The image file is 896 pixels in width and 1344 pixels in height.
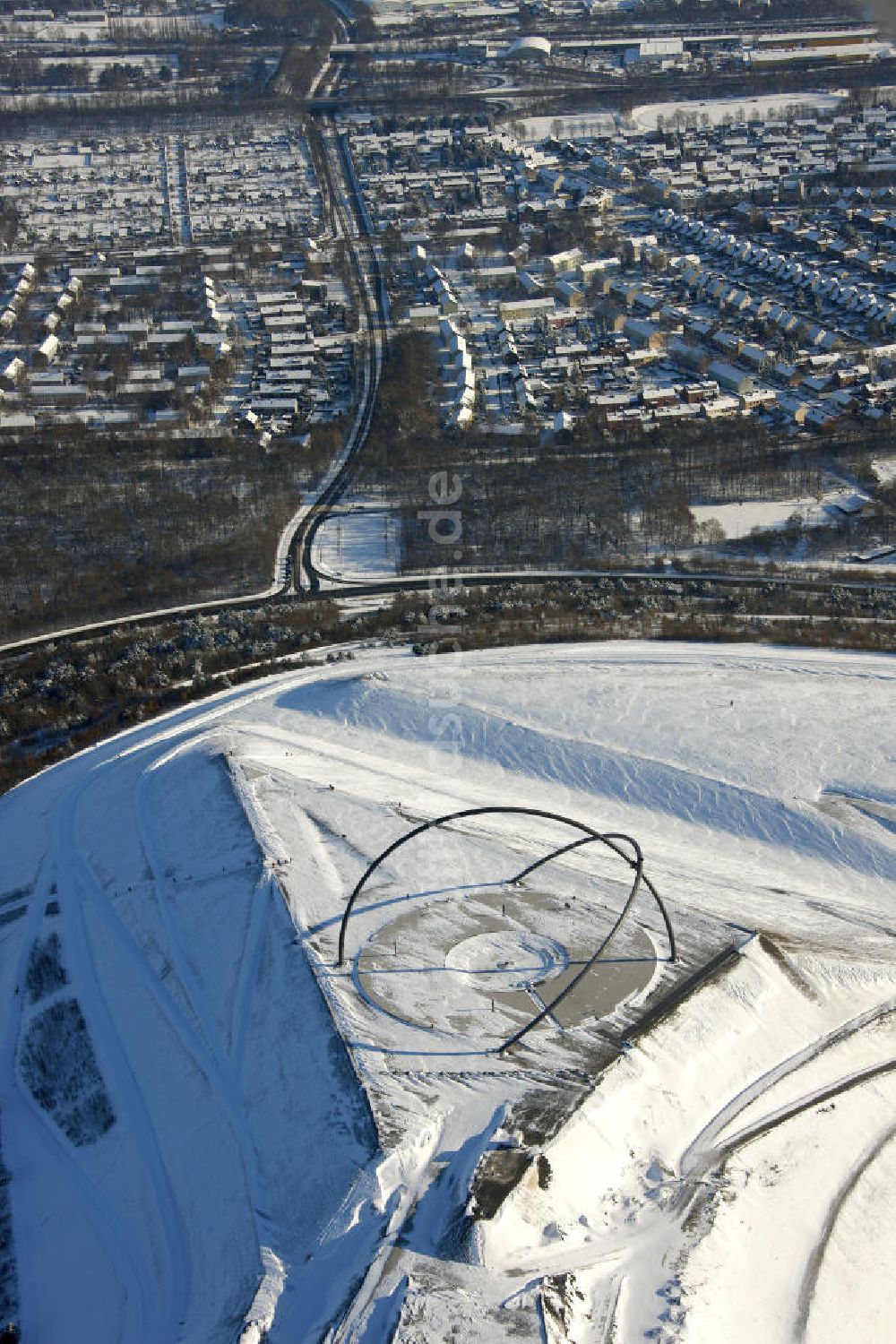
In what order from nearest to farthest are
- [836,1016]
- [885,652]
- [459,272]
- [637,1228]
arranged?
[637,1228], [836,1016], [885,652], [459,272]

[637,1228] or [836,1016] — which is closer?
[637,1228]

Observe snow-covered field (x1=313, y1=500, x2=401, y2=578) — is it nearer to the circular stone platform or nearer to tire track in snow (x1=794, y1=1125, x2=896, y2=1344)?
the circular stone platform

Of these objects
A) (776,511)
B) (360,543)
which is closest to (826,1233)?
(360,543)

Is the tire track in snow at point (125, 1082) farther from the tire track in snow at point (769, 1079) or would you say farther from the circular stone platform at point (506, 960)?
the tire track in snow at point (769, 1079)

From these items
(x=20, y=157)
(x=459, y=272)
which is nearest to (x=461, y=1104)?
(x=459, y=272)

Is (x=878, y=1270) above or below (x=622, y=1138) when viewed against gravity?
below

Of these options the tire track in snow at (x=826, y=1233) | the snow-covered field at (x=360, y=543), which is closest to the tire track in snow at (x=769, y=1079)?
the tire track in snow at (x=826, y=1233)

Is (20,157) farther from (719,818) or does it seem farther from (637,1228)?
(637,1228)
